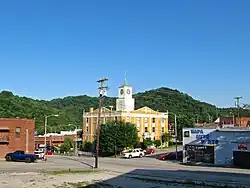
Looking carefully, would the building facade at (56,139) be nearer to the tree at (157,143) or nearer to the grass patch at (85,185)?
the tree at (157,143)

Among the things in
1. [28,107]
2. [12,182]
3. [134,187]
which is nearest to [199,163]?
[134,187]

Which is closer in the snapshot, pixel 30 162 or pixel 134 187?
pixel 134 187

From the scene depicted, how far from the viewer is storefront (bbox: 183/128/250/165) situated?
56719mm

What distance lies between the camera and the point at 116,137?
299 feet

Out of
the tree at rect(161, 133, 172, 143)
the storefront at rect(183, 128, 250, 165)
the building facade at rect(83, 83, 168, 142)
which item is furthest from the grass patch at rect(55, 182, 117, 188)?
the tree at rect(161, 133, 172, 143)

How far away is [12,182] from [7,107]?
10039cm

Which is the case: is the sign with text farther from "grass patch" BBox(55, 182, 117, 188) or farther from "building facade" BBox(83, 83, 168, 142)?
"building facade" BBox(83, 83, 168, 142)

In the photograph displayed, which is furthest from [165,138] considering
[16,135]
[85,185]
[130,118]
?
[85,185]

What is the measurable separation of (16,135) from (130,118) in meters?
43.3

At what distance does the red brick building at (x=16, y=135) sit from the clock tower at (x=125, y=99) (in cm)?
3985

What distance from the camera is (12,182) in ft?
110

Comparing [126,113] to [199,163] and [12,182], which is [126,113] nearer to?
[199,163]

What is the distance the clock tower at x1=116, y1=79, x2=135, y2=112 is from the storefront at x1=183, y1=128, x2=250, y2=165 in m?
45.5

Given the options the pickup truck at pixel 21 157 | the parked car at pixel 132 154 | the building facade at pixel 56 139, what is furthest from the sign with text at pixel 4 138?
the building facade at pixel 56 139
